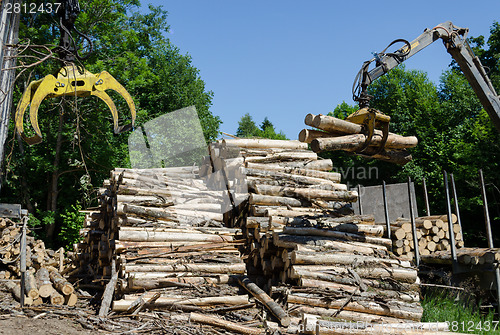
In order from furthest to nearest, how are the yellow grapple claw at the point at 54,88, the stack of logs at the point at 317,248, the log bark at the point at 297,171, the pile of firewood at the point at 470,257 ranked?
the log bark at the point at 297,171 < the pile of firewood at the point at 470,257 < the stack of logs at the point at 317,248 < the yellow grapple claw at the point at 54,88

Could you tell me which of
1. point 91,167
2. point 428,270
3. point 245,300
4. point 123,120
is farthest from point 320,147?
point 91,167

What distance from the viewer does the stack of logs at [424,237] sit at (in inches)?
488

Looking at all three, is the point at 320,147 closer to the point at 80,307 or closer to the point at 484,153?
the point at 80,307

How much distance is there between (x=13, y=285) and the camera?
10.1 metres

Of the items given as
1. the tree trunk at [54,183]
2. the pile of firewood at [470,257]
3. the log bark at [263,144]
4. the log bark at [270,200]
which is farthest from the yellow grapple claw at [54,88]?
the tree trunk at [54,183]

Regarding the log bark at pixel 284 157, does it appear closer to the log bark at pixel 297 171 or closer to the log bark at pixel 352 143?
the log bark at pixel 297 171

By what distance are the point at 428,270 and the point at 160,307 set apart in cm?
728

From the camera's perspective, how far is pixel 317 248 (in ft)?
25.7

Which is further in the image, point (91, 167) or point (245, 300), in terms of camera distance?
point (91, 167)

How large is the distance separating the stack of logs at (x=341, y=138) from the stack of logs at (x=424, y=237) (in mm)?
5214

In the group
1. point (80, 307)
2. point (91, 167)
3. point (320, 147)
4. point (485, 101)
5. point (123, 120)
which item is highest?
point (123, 120)

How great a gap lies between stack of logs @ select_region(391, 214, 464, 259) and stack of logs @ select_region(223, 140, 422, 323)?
279cm

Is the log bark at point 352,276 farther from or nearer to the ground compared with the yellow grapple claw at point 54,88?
nearer to the ground

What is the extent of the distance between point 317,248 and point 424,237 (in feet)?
19.9
